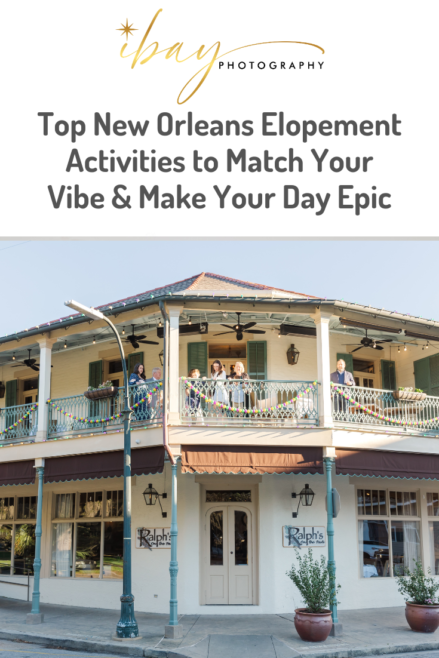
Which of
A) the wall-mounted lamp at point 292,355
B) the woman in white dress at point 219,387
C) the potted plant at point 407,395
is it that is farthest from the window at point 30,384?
the potted plant at point 407,395

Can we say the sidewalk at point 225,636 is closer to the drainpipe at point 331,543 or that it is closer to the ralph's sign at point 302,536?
the drainpipe at point 331,543

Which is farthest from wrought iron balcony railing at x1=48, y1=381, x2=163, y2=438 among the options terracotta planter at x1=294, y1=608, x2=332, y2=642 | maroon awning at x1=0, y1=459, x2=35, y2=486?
terracotta planter at x1=294, y1=608, x2=332, y2=642

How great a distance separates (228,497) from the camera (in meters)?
14.7

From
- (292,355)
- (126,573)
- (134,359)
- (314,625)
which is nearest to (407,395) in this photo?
(292,355)

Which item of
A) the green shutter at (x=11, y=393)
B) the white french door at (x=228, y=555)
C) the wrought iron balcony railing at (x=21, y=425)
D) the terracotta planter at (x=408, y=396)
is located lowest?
the white french door at (x=228, y=555)

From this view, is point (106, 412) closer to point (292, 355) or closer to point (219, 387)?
A: point (219, 387)

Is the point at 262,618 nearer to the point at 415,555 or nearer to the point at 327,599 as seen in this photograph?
the point at 327,599

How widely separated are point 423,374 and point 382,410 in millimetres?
2808

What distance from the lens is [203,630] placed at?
12078mm

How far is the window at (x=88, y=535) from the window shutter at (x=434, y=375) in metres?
8.26

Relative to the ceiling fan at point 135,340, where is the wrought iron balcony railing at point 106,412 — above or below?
below

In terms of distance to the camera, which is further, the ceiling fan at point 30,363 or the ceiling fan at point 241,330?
the ceiling fan at point 30,363

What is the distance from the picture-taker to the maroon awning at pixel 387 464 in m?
13.2
